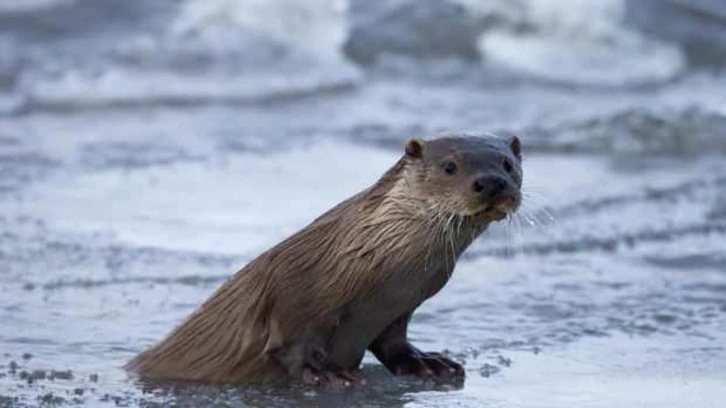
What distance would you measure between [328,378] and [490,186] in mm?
736

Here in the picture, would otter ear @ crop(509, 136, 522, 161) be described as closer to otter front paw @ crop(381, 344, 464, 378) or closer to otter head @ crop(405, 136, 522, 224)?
otter head @ crop(405, 136, 522, 224)

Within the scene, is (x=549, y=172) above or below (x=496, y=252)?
above

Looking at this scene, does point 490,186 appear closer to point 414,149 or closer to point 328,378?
point 414,149

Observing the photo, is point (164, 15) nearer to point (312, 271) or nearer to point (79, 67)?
point (79, 67)

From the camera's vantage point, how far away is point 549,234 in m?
9.88

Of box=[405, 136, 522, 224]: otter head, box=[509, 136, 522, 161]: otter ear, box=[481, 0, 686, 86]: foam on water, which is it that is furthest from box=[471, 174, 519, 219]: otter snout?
box=[481, 0, 686, 86]: foam on water

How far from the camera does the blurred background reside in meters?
7.05

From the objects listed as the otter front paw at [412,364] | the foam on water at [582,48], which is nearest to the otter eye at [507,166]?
the otter front paw at [412,364]

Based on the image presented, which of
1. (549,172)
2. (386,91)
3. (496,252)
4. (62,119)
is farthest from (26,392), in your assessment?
(386,91)

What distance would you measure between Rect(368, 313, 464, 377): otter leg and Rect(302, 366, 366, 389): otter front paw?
0.58 feet

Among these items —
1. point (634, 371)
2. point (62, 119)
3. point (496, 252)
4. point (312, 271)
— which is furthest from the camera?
point (62, 119)

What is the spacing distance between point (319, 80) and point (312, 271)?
29.6 feet

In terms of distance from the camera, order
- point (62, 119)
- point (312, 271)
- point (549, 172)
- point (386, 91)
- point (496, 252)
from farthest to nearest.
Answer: point (386, 91) → point (62, 119) → point (549, 172) → point (496, 252) → point (312, 271)

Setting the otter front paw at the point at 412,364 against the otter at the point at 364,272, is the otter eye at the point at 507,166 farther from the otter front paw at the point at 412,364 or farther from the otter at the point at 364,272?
the otter front paw at the point at 412,364
